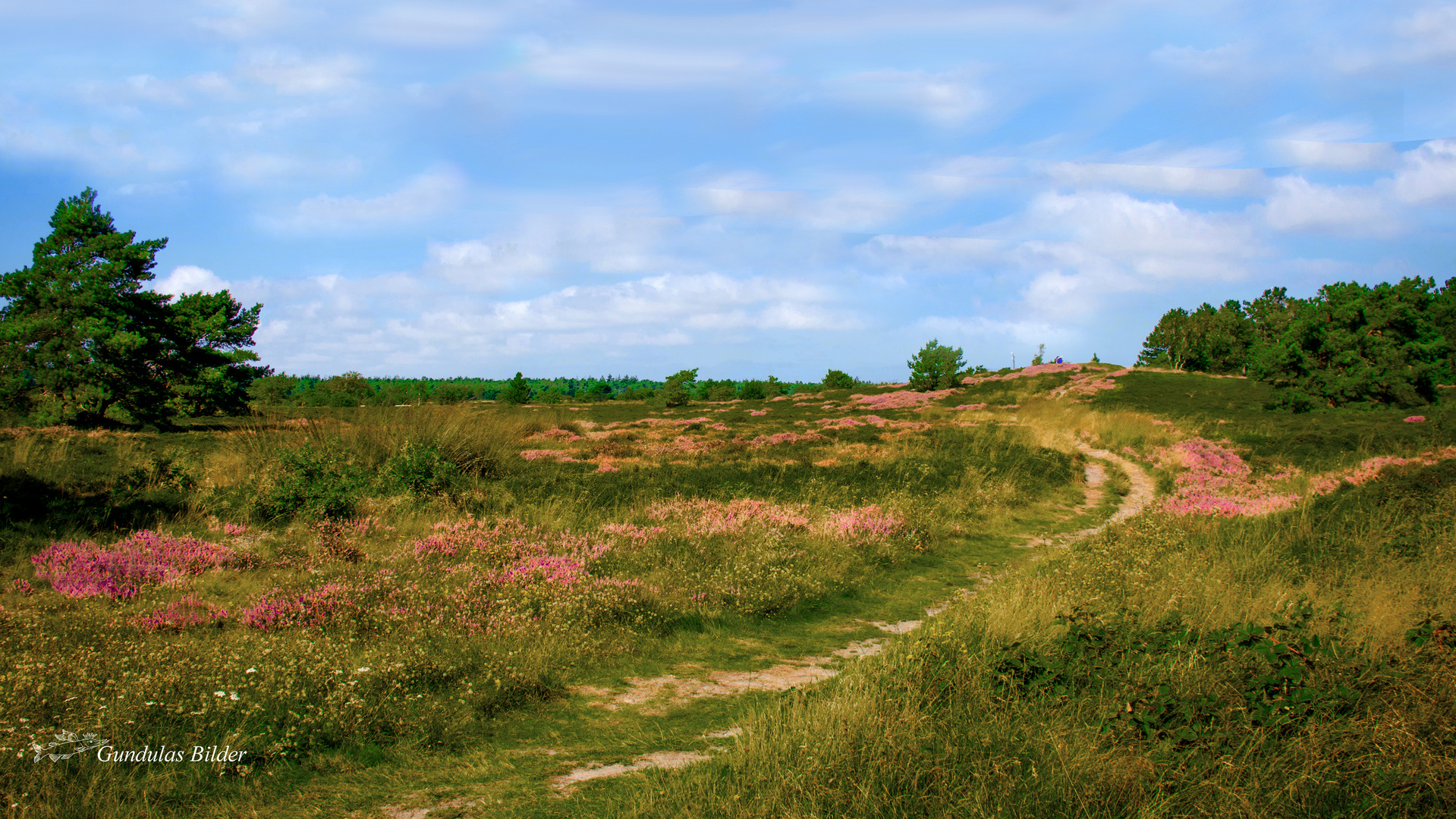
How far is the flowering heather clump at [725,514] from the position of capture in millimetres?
11797

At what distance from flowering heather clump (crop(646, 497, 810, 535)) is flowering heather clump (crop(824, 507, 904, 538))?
0.59m

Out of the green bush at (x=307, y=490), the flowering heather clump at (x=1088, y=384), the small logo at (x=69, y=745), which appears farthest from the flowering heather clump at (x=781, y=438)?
the flowering heather clump at (x=1088, y=384)

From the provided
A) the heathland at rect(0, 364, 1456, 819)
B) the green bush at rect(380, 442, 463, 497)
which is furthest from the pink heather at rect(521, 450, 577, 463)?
the green bush at rect(380, 442, 463, 497)

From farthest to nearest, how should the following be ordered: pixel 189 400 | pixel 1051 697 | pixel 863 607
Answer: pixel 189 400, pixel 863 607, pixel 1051 697

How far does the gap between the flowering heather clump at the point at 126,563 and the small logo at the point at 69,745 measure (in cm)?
402

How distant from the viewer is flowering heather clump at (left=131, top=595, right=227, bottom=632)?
6.70 m

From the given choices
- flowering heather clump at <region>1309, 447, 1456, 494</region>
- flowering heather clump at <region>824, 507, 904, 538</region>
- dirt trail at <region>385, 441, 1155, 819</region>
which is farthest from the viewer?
flowering heather clump at <region>1309, 447, 1456, 494</region>

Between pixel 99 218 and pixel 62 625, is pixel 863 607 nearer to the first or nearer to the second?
pixel 62 625

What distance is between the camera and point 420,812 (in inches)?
160

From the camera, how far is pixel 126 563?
26.6ft

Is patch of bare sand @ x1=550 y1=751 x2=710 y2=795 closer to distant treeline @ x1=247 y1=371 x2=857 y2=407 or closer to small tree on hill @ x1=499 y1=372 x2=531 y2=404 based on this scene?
distant treeline @ x1=247 y1=371 x2=857 y2=407

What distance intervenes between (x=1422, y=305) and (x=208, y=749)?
2617 inches

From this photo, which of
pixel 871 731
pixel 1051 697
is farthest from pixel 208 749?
pixel 1051 697

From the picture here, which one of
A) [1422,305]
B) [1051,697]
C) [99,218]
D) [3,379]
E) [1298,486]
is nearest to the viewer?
[1051,697]
